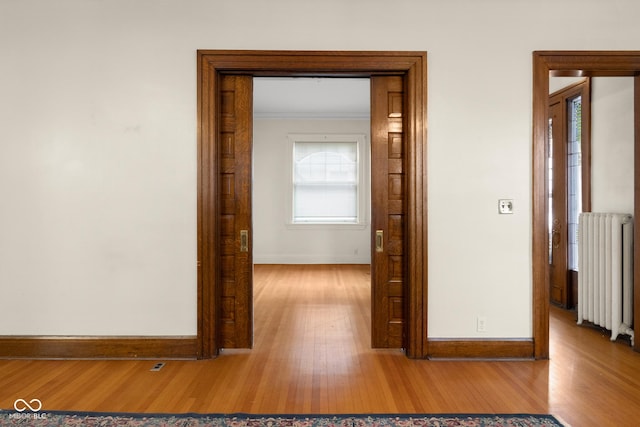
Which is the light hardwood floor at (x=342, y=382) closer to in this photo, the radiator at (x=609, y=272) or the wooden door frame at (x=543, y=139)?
the radiator at (x=609, y=272)

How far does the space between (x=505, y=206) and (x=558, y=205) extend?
206cm

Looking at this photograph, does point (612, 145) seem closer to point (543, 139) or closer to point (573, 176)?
point (573, 176)

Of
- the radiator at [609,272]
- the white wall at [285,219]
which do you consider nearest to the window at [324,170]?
the white wall at [285,219]

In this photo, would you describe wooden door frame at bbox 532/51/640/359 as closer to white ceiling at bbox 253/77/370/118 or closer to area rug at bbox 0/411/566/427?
area rug at bbox 0/411/566/427

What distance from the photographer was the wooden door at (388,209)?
3209 millimetres

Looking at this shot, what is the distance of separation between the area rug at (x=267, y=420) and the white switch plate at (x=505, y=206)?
1459mm

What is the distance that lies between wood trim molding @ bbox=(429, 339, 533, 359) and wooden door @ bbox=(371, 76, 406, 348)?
30 cm

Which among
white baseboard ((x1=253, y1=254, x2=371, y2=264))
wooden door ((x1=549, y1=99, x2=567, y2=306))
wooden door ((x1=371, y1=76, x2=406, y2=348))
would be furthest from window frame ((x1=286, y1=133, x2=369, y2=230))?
wooden door ((x1=371, y1=76, x2=406, y2=348))

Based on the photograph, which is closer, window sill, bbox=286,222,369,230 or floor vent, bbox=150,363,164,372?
floor vent, bbox=150,363,164,372

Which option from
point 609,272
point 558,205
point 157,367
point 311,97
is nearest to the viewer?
point 157,367

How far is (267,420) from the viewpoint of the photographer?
217cm

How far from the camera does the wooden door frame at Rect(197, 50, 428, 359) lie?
3.05 meters

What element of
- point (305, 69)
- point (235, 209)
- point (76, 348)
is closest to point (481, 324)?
point (235, 209)

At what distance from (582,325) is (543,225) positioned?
5.13 ft
